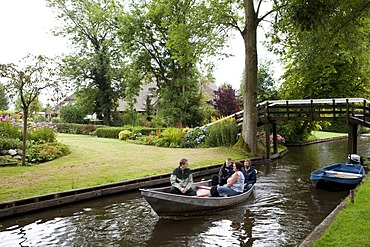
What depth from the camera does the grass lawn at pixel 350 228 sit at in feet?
18.8

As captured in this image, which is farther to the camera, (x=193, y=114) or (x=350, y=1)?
(x=193, y=114)

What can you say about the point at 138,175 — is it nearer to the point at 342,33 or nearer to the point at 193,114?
the point at 342,33

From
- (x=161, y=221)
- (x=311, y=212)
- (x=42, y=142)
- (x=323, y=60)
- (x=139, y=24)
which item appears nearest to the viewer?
(x=161, y=221)

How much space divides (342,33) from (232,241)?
9400mm

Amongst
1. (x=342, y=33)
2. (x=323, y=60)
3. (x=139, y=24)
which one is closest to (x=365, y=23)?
(x=342, y=33)

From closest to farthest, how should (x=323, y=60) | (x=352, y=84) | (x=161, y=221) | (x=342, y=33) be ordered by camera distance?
1. (x=161, y=221)
2. (x=342, y=33)
3. (x=323, y=60)
4. (x=352, y=84)

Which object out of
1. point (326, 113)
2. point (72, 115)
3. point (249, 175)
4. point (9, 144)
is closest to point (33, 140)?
point (9, 144)

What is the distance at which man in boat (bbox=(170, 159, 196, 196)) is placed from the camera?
990 centimetres

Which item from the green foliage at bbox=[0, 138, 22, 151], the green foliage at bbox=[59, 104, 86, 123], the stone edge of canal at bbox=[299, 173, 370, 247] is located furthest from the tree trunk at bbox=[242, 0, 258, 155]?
the green foliage at bbox=[59, 104, 86, 123]

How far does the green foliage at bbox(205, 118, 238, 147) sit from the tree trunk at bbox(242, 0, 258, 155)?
1.93 meters

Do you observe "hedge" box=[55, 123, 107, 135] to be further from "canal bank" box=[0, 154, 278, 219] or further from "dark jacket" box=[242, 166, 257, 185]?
"dark jacket" box=[242, 166, 257, 185]

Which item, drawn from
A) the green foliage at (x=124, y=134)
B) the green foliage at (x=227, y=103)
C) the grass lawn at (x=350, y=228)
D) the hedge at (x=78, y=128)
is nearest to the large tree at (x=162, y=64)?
the green foliage at (x=227, y=103)

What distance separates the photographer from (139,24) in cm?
3400

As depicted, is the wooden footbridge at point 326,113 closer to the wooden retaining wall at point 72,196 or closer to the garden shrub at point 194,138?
the garden shrub at point 194,138
